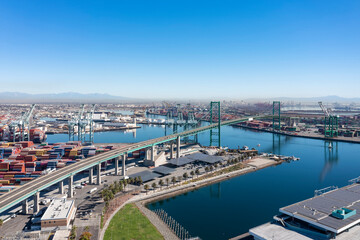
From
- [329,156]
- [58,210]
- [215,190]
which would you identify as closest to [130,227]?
[58,210]

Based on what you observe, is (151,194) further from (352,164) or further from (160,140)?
(352,164)

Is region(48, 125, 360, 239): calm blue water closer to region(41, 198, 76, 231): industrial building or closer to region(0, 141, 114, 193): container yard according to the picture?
region(41, 198, 76, 231): industrial building

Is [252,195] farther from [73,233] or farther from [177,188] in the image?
[73,233]

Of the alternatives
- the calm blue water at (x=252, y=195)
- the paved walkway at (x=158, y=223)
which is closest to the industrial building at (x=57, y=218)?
the paved walkway at (x=158, y=223)

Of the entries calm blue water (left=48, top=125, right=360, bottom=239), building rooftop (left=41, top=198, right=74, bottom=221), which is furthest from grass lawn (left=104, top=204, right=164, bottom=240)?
building rooftop (left=41, top=198, right=74, bottom=221)

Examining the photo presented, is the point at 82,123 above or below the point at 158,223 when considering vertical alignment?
above

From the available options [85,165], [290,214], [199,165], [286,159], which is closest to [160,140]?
[199,165]
